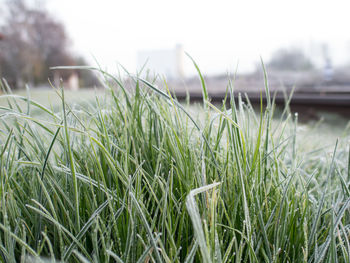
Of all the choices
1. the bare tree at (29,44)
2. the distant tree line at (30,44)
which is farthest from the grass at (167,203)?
the bare tree at (29,44)

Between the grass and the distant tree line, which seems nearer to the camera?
the grass

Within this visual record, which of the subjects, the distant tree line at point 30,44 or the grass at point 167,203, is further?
the distant tree line at point 30,44

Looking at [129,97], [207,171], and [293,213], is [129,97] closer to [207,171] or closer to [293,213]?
[207,171]

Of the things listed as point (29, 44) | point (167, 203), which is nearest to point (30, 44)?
point (29, 44)

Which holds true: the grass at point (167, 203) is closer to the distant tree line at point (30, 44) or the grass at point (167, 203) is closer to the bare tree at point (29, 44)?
the distant tree line at point (30, 44)

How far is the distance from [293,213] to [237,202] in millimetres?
87

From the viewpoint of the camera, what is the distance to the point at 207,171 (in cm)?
49

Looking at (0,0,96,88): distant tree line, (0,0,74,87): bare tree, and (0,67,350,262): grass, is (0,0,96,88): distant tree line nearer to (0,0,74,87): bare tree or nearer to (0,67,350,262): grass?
(0,0,74,87): bare tree

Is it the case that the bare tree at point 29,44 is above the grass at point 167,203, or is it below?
above

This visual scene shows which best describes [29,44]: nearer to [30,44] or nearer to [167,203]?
[30,44]

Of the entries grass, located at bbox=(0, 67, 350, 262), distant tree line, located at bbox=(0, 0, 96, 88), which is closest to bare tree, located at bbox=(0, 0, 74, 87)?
distant tree line, located at bbox=(0, 0, 96, 88)

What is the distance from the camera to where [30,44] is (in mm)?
17234

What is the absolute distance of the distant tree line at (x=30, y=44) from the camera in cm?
1629

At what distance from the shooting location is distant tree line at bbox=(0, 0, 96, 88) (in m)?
16.3
